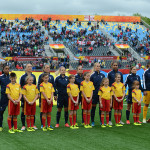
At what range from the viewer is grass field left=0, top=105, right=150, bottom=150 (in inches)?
250

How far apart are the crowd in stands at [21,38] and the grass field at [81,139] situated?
26.5m

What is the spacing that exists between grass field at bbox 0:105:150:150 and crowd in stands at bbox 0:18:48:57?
2650cm

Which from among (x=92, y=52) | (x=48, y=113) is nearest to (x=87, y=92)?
(x=48, y=113)

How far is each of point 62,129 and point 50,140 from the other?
4.54ft

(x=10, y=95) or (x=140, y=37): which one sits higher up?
(x=140, y=37)

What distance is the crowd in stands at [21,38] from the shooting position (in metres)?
34.5

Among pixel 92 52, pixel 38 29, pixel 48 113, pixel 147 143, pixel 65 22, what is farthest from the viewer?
pixel 65 22

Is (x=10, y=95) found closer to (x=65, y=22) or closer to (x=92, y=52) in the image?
(x=92, y=52)

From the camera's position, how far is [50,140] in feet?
22.7

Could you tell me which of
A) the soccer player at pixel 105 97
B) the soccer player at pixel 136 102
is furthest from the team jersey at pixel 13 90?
the soccer player at pixel 136 102

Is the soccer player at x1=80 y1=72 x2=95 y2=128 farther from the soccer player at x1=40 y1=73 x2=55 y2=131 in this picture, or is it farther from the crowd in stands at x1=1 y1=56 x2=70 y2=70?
the crowd in stands at x1=1 y1=56 x2=70 y2=70

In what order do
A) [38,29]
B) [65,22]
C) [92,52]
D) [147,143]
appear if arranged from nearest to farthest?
[147,143] → [92,52] → [38,29] → [65,22]

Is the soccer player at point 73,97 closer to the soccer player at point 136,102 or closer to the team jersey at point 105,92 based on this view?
the team jersey at point 105,92

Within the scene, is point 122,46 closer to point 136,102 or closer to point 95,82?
point 136,102
